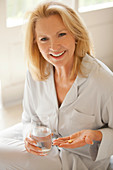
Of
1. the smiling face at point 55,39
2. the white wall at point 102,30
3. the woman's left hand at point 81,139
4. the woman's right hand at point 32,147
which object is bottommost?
the woman's right hand at point 32,147

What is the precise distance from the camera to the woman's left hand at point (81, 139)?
153 cm

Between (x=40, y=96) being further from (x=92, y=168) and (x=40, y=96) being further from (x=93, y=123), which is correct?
(x=92, y=168)

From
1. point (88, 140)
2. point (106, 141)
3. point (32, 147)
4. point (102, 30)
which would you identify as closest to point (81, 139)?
point (88, 140)

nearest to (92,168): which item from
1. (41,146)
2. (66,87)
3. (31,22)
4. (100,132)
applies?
(100,132)

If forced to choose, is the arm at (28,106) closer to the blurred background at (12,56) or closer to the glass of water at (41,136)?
the glass of water at (41,136)

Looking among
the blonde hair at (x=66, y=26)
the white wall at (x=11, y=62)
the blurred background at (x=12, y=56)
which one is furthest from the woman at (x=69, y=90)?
the white wall at (x=11, y=62)

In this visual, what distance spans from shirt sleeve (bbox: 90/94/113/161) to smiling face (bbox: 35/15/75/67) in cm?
35

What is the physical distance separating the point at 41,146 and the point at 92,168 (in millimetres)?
380

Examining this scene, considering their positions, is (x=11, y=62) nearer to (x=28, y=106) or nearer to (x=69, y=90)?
(x=28, y=106)

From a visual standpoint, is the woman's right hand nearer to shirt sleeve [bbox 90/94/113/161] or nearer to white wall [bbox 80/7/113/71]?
shirt sleeve [bbox 90/94/113/161]

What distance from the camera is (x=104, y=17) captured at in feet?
12.2

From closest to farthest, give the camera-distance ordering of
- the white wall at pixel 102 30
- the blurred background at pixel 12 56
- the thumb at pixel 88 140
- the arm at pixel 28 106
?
the thumb at pixel 88 140 < the arm at pixel 28 106 < the blurred background at pixel 12 56 < the white wall at pixel 102 30

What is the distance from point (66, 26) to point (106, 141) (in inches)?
26.5

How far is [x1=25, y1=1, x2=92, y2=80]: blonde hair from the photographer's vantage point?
5.11 ft
